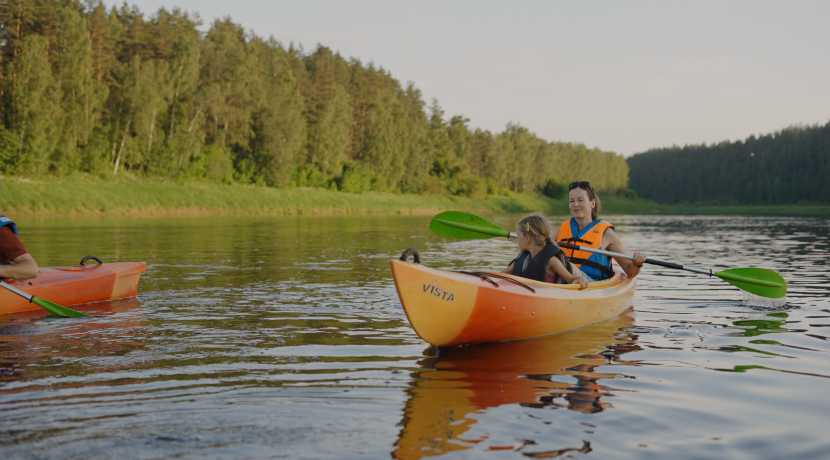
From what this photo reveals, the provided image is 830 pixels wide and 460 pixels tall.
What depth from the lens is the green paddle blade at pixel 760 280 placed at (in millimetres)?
7725

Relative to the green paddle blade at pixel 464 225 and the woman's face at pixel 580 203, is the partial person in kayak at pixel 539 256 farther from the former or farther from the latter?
the green paddle blade at pixel 464 225

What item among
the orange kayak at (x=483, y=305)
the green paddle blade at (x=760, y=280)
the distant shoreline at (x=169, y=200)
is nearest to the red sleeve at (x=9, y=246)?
the orange kayak at (x=483, y=305)

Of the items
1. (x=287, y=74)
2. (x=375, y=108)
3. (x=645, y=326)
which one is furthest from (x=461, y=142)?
(x=645, y=326)

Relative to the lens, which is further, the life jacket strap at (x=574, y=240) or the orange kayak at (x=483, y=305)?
the life jacket strap at (x=574, y=240)

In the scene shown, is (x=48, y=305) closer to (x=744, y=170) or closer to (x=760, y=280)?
(x=760, y=280)

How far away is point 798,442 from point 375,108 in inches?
2338

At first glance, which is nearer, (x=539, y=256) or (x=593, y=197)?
(x=539, y=256)

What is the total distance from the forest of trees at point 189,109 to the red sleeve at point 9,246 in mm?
29631

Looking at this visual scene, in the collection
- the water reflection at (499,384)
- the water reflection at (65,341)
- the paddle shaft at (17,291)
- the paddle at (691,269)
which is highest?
the paddle at (691,269)

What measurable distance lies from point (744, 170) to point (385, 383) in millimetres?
140983

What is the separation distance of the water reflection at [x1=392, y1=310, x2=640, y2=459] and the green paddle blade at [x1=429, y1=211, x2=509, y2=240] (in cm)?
171

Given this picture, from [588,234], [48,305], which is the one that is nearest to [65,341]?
[48,305]

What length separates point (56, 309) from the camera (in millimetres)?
6570

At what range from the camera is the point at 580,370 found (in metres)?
5.01
